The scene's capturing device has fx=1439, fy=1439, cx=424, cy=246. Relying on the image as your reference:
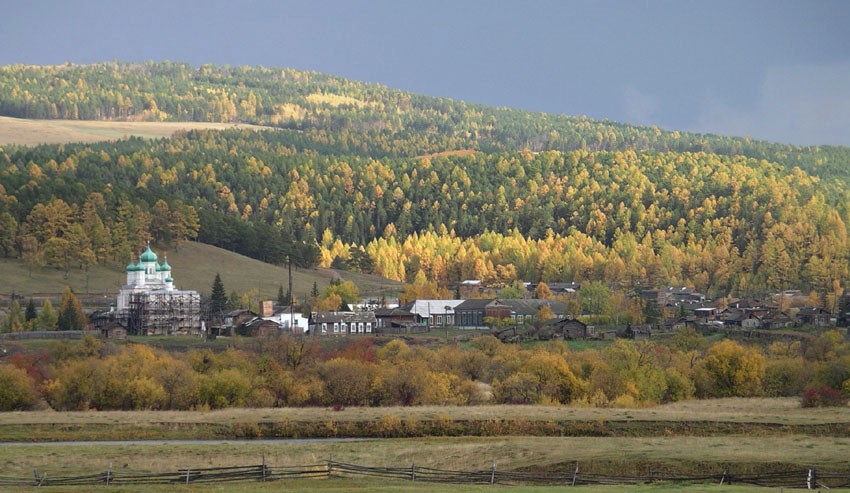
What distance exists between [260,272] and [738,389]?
99.2 meters

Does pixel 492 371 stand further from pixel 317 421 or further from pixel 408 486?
pixel 408 486

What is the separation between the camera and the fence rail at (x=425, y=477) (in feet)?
168

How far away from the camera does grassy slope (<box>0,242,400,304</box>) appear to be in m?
155

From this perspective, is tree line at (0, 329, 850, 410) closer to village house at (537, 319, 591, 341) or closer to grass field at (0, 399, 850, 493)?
grass field at (0, 399, 850, 493)

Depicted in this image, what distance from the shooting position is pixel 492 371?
316 feet

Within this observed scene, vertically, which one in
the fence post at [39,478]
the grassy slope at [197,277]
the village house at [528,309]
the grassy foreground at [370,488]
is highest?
the grassy slope at [197,277]

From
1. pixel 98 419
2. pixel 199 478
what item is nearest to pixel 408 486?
pixel 199 478

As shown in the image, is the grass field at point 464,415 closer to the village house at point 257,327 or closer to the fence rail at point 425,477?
the fence rail at point 425,477

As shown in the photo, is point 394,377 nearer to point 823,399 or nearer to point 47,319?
point 823,399

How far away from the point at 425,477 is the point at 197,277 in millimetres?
120650

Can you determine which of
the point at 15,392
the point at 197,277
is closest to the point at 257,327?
the point at 197,277

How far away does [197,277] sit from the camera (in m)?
171

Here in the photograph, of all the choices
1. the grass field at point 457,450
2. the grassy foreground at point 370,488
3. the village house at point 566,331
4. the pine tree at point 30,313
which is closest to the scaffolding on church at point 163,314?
the pine tree at point 30,313

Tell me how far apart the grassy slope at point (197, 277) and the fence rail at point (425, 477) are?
97.4 m
